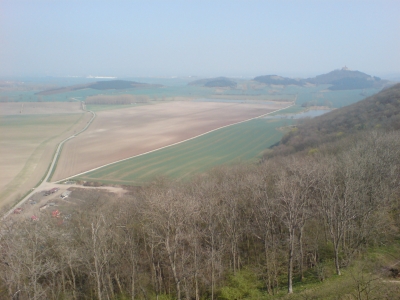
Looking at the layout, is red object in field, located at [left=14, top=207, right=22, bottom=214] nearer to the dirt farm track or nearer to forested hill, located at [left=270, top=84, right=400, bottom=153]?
the dirt farm track

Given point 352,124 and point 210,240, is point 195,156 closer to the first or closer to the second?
point 352,124

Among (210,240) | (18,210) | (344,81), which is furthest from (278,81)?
(210,240)

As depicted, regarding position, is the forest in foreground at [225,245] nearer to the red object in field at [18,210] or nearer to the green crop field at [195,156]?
the red object in field at [18,210]

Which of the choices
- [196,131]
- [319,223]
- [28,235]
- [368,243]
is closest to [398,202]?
[368,243]

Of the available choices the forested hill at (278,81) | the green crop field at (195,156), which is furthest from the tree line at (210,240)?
the forested hill at (278,81)

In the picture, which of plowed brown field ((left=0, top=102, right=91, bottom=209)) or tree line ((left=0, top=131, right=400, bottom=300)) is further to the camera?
plowed brown field ((left=0, top=102, right=91, bottom=209))

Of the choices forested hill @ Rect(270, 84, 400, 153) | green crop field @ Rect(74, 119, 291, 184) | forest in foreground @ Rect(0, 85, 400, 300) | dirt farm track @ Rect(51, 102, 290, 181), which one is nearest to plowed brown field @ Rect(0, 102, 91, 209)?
dirt farm track @ Rect(51, 102, 290, 181)
